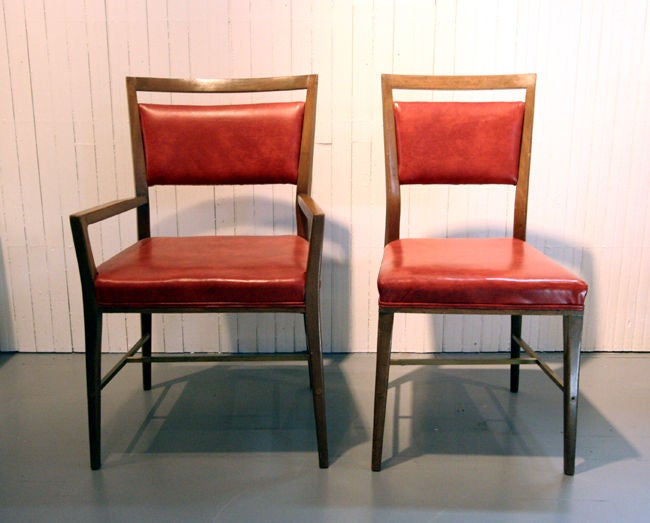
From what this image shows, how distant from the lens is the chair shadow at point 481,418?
1.55 meters

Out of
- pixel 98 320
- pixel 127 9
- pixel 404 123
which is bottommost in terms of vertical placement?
pixel 98 320

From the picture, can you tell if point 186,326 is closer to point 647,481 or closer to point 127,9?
point 127,9

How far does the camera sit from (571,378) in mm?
1384

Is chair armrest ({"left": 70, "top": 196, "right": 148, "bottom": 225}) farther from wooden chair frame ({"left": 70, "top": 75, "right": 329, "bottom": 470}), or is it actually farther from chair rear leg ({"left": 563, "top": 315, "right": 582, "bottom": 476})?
chair rear leg ({"left": 563, "top": 315, "right": 582, "bottom": 476})

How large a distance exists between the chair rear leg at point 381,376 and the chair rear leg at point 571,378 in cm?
40

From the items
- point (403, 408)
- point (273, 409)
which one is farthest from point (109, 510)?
point (403, 408)

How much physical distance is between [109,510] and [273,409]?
59 cm

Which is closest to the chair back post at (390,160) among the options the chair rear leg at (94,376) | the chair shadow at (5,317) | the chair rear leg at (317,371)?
the chair rear leg at (317,371)

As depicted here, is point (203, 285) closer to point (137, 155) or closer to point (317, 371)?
point (317, 371)

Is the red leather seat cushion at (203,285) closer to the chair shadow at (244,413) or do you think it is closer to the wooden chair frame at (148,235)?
the wooden chair frame at (148,235)

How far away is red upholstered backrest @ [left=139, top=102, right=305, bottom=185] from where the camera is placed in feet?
5.69

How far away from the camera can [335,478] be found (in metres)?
1.43

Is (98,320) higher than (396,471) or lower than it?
higher

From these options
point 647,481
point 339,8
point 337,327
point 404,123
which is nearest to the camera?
point 647,481
